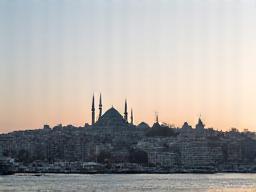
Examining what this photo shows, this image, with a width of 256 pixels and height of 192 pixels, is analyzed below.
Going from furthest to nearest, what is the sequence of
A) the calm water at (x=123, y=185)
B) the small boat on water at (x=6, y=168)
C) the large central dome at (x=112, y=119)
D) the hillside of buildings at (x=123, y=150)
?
the large central dome at (x=112, y=119)
the hillside of buildings at (x=123, y=150)
the small boat on water at (x=6, y=168)
the calm water at (x=123, y=185)

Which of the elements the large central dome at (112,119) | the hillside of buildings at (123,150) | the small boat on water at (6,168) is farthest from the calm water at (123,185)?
the large central dome at (112,119)

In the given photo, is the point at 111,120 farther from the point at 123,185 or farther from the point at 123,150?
the point at 123,185

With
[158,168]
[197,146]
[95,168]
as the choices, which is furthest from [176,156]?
[95,168]

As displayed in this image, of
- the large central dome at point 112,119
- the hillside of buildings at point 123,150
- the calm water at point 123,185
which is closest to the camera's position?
the calm water at point 123,185

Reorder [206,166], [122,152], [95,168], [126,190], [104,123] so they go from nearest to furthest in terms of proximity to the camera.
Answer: [126,190] → [95,168] → [206,166] → [122,152] → [104,123]

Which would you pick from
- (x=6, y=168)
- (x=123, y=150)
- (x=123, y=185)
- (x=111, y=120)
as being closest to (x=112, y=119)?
(x=111, y=120)

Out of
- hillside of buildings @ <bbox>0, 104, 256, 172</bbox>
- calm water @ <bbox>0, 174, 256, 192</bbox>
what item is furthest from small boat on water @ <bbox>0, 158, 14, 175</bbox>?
calm water @ <bbox>0, 174, 256, 192</bbox>

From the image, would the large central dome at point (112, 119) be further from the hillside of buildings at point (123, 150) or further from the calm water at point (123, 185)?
the calm water at point (123, 185)

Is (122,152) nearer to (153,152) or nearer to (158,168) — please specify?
(153,152)

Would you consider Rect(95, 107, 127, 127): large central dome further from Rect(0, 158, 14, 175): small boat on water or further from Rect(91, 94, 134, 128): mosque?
Rect(0, 158, 14, 175): small boat on water
